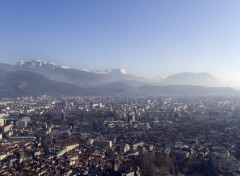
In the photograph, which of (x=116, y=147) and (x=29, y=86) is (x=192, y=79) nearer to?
(x=29, y=86)

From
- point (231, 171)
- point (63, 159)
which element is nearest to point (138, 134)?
point (63, 159)

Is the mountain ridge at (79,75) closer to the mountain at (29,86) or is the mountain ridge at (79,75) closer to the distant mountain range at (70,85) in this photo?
the distant mountain range at (70,85)

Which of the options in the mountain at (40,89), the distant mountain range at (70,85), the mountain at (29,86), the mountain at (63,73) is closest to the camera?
the mountain at (29,86)

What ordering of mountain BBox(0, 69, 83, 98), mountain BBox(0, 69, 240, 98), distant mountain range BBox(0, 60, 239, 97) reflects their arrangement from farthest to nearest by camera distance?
distant mountain range BBox(0, 60, 239, 97) → mountain BBox(0, 69, 240, 98) → mountain BBox(0, 69, 83, 98)

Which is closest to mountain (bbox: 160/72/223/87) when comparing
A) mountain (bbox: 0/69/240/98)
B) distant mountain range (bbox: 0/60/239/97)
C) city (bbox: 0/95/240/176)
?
distant mountain range (bbox: 0/60/239/97)

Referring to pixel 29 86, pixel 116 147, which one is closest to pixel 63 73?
pixel 29 86

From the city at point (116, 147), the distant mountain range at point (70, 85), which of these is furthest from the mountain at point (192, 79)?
the city at point (116, 147)

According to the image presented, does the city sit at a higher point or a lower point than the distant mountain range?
lower

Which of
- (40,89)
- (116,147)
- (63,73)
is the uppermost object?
(63,73)

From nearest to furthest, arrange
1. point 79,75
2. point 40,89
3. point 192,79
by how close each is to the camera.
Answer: point 40,89 < point 79,75 < point 192,79

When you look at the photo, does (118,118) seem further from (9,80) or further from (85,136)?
(9,80)

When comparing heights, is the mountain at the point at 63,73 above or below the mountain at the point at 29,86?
above

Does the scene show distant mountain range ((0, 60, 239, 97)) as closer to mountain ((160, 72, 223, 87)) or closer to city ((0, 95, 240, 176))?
mountain ((160, 72, 223, 87))
